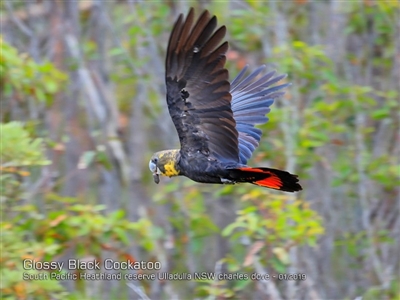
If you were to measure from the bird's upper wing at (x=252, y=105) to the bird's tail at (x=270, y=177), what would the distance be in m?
0.89

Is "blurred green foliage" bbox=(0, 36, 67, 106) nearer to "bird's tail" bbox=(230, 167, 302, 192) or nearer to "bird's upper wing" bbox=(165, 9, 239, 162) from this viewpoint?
"bird's upper wing" bbox=(165, 9, 239, 162)

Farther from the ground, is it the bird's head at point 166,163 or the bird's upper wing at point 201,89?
the bird's upper wing at point 201,89

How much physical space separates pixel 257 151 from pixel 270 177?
226cm

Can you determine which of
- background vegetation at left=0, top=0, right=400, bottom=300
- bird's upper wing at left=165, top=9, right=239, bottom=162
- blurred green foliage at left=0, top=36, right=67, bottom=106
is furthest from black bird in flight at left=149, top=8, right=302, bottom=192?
blurred green foliage at left=0, top=36, right=67, bottom=106

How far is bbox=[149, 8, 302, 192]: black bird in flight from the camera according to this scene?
11.8ft

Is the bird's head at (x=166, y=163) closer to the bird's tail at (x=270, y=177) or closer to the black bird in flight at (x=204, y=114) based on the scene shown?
the black bird in flight at (x=204, y=114)

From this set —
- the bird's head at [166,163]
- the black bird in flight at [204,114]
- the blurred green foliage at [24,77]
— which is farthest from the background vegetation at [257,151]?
the black bird in flight at [204,114]

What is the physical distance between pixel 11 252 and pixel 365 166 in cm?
331

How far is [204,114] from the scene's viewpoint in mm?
4176

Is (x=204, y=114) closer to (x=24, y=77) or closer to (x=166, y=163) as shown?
(x=166, y=163)

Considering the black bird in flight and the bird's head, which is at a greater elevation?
the black bird in flight

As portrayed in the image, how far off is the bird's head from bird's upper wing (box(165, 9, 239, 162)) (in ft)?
0.65

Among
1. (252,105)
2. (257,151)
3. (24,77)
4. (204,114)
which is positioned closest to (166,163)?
(204,114)

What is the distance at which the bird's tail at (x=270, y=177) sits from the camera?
3.92 metres
